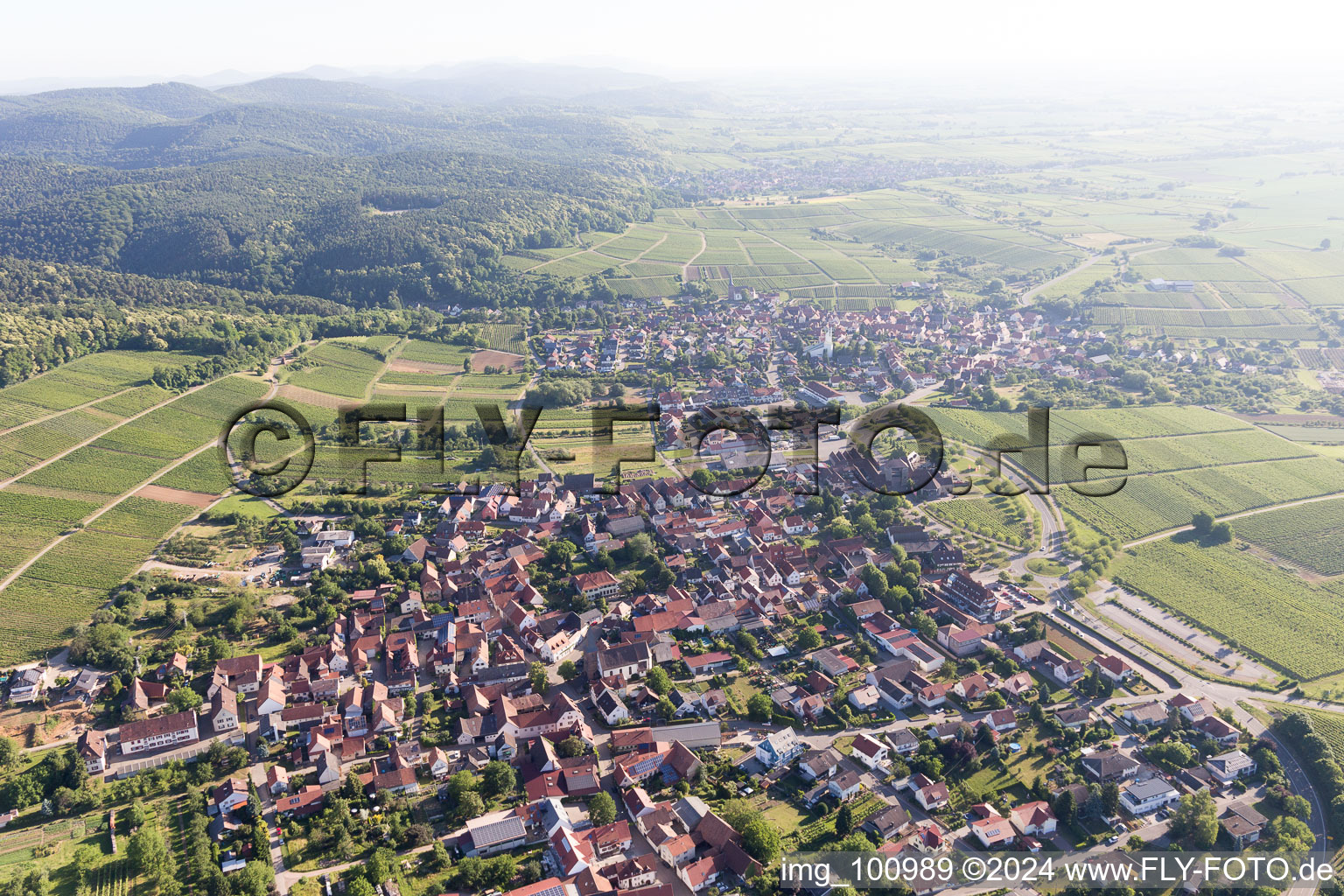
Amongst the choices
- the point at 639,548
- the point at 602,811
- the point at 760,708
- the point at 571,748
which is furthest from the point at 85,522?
the point at 760,708

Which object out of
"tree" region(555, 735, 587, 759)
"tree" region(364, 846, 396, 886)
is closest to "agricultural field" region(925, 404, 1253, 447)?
"tree" region(555, 735, 587, 759)

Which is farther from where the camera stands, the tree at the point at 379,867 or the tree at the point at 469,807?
the tree at the point at 469,807

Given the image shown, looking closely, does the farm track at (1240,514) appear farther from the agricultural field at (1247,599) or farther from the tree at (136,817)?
the tree at (136,817)

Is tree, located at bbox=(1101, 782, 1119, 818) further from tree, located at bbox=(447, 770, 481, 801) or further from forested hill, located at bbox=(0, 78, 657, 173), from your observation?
forested hill, located at bbox=(0, 78, 657, 173)

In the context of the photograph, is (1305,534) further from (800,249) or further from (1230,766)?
(800,249)

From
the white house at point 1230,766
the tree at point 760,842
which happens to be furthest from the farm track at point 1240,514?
the tree at point 760,842
